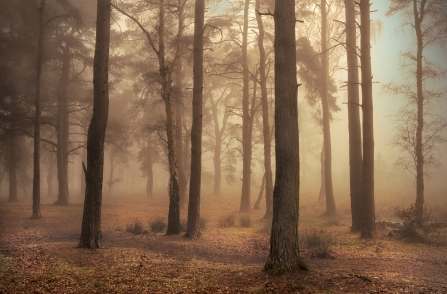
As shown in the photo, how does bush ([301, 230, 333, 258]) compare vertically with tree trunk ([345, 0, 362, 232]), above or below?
below

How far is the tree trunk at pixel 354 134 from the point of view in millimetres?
14180

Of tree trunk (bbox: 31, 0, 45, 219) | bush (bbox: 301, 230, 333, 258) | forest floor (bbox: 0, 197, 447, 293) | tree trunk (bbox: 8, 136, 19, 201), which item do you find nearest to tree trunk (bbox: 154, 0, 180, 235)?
forest floor (bbox: 0, 197, 447, 293)

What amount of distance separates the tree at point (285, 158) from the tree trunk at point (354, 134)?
695 centimetres

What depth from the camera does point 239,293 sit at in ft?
20.1

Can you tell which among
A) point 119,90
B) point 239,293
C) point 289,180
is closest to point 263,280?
point 239,293

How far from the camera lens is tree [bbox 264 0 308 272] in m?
7.32

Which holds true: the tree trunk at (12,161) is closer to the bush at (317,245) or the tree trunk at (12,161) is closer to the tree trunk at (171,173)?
the tree trunk at (171,173)

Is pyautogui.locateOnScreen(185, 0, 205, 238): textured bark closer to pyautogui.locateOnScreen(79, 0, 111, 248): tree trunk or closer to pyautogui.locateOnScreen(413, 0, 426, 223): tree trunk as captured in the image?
pyautogui.locateOnScreen(79, 0, 111, 248): tree trunk

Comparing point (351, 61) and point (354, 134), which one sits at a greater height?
point (351, 61)

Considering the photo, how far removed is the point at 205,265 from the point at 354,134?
8.63 meters

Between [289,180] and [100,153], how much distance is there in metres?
5.71

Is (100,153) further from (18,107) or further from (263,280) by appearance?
(18,107)

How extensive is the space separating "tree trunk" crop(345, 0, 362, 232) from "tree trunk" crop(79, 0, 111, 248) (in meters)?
8.97

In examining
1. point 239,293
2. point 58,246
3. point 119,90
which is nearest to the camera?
point 239,293
